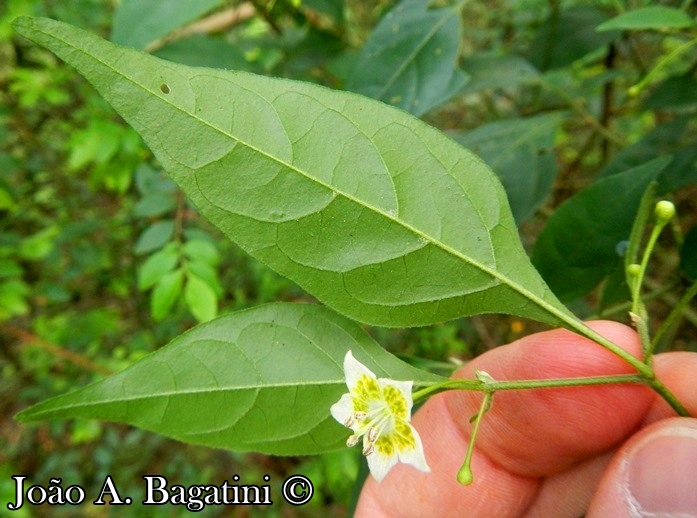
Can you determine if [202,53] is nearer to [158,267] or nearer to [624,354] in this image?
[158,267]

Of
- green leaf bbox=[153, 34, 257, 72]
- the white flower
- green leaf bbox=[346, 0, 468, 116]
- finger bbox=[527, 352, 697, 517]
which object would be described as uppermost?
green leaf bbox=[346, 0, 468, 116]

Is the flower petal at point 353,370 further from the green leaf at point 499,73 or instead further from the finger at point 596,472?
the green leaf at point 499,73

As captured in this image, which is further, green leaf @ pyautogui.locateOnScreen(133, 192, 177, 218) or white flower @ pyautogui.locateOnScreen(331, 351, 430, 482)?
green leaf @ pyautogui.locateOnScreen(133, 192, 177, 218)

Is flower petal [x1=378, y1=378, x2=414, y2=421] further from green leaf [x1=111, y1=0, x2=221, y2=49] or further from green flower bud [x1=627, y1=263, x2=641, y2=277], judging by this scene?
green leaf [x1=111, y1=0, x2=221, y2=49]

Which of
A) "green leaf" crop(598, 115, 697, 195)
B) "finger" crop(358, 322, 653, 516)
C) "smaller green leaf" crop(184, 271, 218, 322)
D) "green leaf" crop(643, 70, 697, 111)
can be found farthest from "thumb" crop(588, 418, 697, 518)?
"smaller green leaf" crop(184, 271, 218, 322)

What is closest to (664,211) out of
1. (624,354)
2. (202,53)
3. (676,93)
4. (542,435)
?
(624,354)

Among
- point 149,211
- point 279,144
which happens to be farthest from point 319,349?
point 149,211

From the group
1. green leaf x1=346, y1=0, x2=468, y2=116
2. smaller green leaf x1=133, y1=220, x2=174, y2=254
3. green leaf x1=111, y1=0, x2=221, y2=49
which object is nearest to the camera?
green leaf x1=111, y1=0, x2=221, y2=49

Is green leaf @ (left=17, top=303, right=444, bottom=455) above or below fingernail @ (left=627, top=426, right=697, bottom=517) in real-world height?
above
